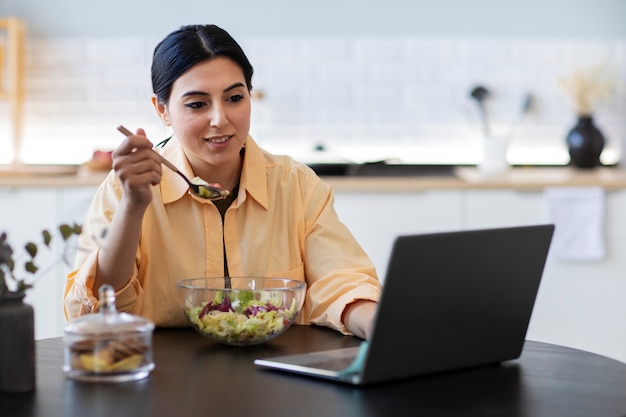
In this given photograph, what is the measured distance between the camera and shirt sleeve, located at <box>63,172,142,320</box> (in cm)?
201

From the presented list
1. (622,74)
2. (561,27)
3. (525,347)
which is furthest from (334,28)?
(525,347)

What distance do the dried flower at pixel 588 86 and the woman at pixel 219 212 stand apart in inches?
102

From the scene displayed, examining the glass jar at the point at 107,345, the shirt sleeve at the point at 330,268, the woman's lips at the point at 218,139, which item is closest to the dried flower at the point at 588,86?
the shirt sleeve at the point at 330,268

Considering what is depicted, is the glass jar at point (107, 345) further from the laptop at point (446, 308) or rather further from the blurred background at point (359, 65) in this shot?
the blurred background at point (359, 65)

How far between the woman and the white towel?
1.95 m

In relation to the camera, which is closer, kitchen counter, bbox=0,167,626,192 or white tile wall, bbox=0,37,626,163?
kitchen counter, bbox=0,167,626,192

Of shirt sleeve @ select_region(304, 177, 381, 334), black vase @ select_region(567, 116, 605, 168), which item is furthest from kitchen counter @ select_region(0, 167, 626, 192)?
shirt sleeve @ select_region(304, 177, 381, 334)

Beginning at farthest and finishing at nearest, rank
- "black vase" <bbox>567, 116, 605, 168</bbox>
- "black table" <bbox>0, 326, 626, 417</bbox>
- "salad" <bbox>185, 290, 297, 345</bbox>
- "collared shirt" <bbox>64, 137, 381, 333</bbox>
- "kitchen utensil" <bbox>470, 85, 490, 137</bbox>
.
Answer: "kitchen utensil" <bbox>470, 85, 490, 137</bbox>
"black vase" <bbox>567, 116, 605, 168</bbox>
"collared shirt" <bbox>64, 137, 381, 333</bbox>
"salad" <bbox>185, 290, 297, 345</bbox>
"black table" <bbox>0, 326, 626, 417</bbox>

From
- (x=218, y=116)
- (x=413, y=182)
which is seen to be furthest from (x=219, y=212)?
(x=413, y=182)

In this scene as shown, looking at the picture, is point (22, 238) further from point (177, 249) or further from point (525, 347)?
point (525, 347)

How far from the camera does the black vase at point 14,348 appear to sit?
4.80 ft

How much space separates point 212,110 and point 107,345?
887mm

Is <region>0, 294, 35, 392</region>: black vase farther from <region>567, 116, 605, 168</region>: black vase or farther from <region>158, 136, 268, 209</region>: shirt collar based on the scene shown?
<region>567, 116, 605, 168</region>: black vase

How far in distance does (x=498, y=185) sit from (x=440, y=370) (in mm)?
2645
